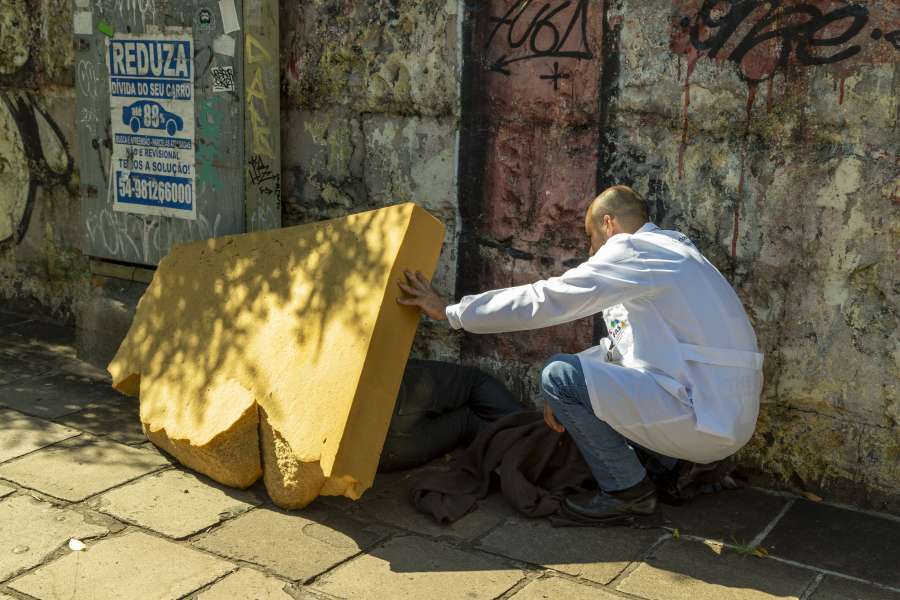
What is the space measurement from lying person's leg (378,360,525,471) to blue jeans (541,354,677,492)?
75 centimetres

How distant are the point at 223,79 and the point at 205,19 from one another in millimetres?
356

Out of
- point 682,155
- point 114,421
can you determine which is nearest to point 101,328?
point 114,421

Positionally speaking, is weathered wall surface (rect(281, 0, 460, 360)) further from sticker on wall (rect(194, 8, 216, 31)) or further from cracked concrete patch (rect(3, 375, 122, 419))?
cracked concrete patch (rect(3, 375, 122, 419))

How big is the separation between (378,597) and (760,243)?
88.3 inches

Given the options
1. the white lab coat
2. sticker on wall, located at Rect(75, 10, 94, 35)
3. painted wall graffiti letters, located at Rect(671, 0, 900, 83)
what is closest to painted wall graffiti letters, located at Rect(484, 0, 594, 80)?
painted wall graffiti letters, located at Rect(671, 0, 900, 83)

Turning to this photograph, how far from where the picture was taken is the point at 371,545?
316cm

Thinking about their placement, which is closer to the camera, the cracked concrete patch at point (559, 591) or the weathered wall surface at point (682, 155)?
the cracked concrete patch at point (559, 591)

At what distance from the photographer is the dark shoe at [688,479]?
348cm

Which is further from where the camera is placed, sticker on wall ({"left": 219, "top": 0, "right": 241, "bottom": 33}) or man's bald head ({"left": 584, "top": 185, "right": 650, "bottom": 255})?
sticker on wall ({"left": 219, "top": 0, "right": 241, "bottom": 33})

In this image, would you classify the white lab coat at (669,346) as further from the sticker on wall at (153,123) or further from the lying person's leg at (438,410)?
the sticker on wall at (153,123)

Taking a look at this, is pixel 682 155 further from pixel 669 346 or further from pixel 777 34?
pixel 669 346

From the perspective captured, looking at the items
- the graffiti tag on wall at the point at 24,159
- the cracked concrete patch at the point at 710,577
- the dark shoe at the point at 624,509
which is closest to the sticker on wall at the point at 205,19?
the graffiti tag on wall at the point at 24,159

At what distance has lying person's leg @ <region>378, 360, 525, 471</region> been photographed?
3.83 m

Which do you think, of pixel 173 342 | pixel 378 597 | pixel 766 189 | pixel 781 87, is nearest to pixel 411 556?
pixel 378 597
